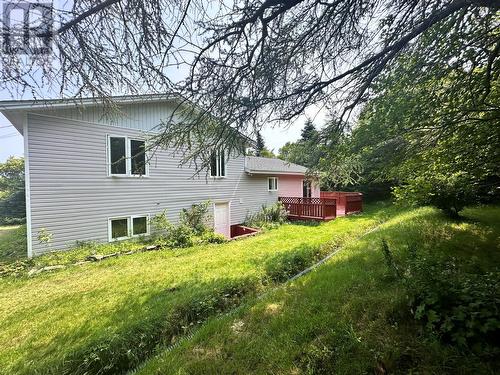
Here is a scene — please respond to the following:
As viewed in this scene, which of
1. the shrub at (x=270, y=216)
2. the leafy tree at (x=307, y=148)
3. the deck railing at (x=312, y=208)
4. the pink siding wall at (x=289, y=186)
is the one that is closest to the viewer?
the leafy tree at (x=307, y=148)

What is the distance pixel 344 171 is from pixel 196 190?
26.4 ft

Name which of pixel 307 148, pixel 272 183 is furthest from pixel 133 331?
pixel 272 183

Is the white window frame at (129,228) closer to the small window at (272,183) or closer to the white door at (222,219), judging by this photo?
the white door at (222,219)

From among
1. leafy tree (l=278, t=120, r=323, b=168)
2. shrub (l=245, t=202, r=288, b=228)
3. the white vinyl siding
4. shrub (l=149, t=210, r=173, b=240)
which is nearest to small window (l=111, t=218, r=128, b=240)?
the white vinyl siding

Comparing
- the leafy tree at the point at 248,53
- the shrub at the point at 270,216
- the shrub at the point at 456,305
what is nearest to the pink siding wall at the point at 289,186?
the shrub at the point at 270,216

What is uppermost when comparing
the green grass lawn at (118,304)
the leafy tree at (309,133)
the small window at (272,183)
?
the leafy tree at (309,133)

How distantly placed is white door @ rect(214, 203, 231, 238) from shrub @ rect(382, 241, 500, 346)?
388 inches

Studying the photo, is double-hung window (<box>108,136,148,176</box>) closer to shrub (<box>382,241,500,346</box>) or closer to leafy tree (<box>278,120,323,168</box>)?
leafy tree (<box>278,120,323,168</box>)

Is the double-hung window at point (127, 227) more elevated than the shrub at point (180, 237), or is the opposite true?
the double-hung window at point (127, 227)

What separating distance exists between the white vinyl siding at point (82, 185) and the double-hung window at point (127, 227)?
6.8 inches

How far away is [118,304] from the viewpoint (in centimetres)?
407

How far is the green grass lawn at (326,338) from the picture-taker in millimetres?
2238

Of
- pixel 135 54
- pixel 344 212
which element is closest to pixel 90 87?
pixel 135 54

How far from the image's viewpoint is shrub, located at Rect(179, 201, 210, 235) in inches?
400
